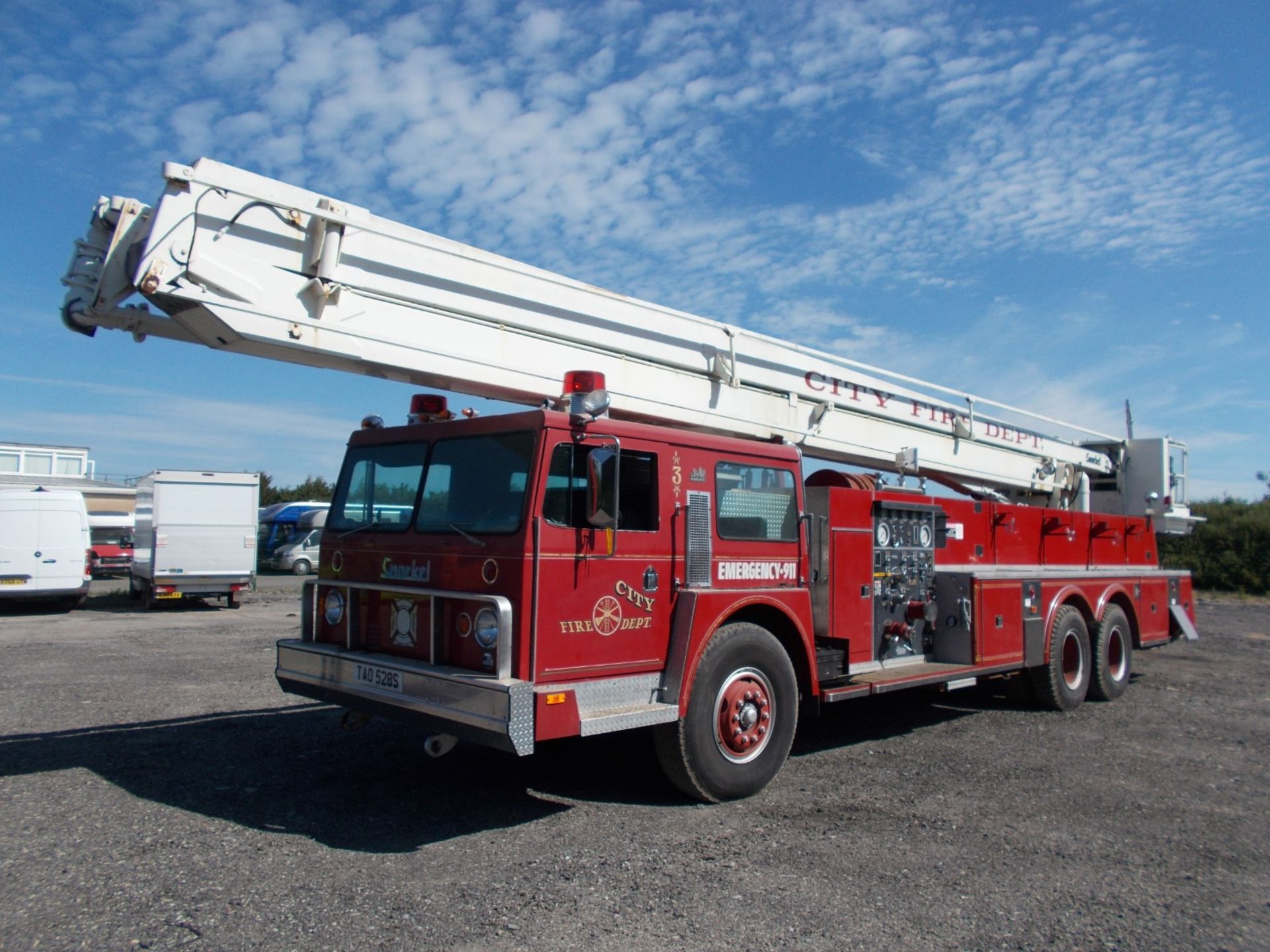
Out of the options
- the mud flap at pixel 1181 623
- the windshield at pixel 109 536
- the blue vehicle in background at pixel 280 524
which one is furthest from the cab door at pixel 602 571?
the blue vehicle in background at pixel 280 524

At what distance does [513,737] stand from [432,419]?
2.56m

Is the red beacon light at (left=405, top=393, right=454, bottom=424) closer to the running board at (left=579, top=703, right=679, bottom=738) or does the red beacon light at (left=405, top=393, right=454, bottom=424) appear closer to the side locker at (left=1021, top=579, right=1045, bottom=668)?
the running board at (left=579, top=703, right=679, bottom=738)

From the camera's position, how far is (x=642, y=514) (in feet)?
19.3

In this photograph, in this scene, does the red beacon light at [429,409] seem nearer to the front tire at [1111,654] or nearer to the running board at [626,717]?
the running board at [626,717]

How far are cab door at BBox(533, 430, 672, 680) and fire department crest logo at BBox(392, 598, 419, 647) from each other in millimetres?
1005

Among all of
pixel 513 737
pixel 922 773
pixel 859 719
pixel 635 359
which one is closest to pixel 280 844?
pixel 513 737

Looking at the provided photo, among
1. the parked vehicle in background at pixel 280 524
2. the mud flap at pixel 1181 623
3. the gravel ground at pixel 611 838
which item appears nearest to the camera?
the gravel ground at pixel 611 838

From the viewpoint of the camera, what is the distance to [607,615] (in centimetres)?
551

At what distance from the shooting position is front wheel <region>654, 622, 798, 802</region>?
18.9 ft

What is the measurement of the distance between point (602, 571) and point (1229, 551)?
3156 centimetres

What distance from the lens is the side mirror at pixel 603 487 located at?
17.6ft

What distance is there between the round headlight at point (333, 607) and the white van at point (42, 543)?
49.7ft

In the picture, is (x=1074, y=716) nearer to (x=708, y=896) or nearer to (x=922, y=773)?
(x=922, y=773)

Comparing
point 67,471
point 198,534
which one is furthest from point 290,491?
point 198,534
